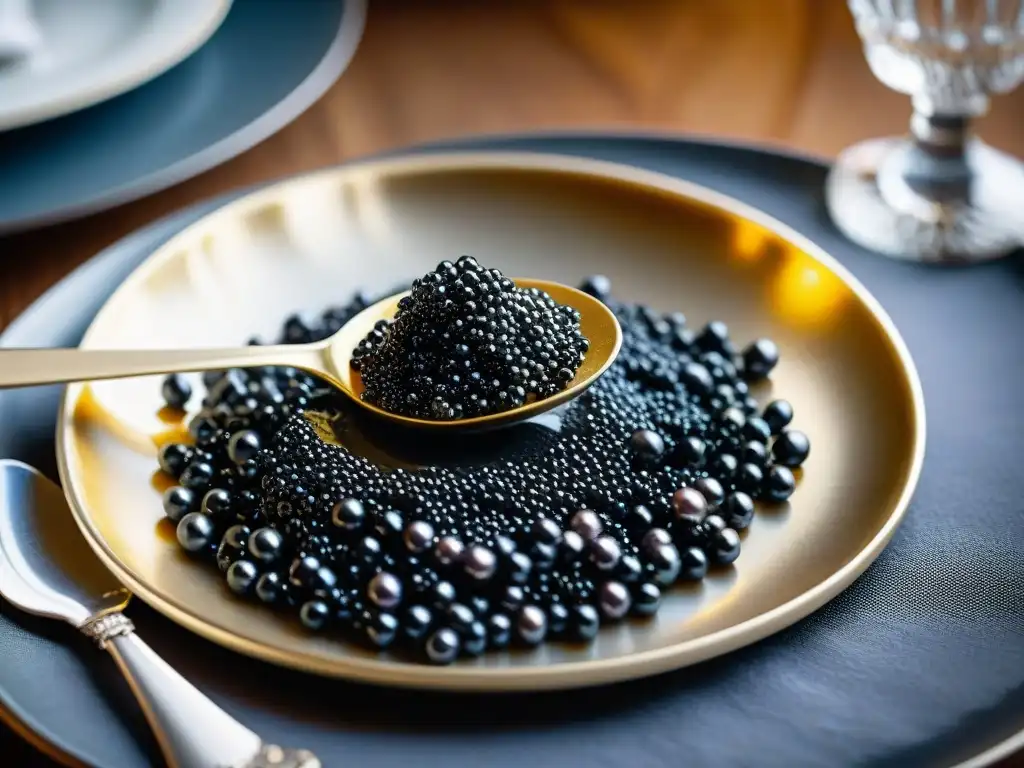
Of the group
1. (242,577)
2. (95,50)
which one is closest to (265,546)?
(242,577)

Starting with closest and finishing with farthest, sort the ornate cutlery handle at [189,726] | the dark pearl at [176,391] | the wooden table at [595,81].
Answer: the ornate cutlery handle at [189,726] < the dark pearl at [176,391] < the wooden table at [595,81]

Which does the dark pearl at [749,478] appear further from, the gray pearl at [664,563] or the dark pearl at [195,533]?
the dark pearl at [195,533]

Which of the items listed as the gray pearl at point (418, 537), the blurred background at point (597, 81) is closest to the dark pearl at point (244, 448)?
the gray pearl at point (418, 537)

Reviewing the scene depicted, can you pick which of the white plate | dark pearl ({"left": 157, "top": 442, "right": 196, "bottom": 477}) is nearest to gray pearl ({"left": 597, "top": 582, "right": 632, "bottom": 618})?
dark pearl ({"left": 157, "top": 442, "right": 196, "bottom": 477})

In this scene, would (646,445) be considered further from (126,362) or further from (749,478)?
(126,362)

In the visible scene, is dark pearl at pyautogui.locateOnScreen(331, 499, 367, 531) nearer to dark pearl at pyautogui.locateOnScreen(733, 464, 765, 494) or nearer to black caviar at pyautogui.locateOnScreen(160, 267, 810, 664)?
black caviar at pyautogui.locateOnScreen(160, 267, 810, 664)

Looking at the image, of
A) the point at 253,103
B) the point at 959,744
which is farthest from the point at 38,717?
the point at 253,103

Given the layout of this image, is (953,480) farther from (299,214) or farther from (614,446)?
(299,214)
